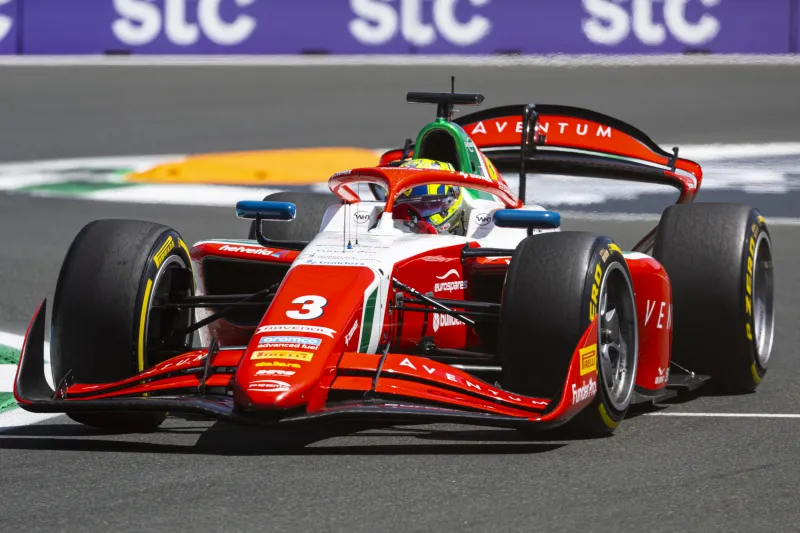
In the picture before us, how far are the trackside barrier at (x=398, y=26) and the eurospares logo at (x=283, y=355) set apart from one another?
13.6 m

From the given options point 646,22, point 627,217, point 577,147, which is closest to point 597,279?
point 577,147

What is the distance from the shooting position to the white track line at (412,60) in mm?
19484

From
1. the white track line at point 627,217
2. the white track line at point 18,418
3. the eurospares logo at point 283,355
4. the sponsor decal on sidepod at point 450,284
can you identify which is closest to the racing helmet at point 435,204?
the sponsor decal on sidepod at point 450,284

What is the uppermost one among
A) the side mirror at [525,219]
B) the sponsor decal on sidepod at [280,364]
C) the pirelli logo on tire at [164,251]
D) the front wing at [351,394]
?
the side mirror at [525,219]

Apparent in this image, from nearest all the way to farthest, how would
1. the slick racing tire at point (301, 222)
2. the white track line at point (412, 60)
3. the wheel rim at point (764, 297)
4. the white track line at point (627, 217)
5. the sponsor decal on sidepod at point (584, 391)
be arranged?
1. the sponsor decal on sidepod at point (584, 391)
2. the wheel rim at point (764, 297)
3. the slick racing tire at point (301, 222)
4. the white track line at point (627, 217)
5. the white track line at point (412, 60)

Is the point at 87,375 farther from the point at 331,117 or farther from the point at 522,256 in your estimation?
the point at 331,117

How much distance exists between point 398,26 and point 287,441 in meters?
13.6

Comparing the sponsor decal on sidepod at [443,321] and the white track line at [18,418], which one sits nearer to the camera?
the white track line at [18,418]

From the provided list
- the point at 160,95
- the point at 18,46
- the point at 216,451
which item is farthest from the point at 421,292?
the point at 18,46

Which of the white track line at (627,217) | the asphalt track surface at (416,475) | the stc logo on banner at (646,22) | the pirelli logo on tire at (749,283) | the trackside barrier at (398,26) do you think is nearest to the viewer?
the asphalt track surface at (416,475)

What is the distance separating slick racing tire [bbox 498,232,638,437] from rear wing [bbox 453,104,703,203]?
9.28 ft

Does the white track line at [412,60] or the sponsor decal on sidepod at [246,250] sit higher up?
the white track line at [412,60]

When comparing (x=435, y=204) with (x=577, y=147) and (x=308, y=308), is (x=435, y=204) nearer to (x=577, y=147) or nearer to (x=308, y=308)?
(x=308, y=308)

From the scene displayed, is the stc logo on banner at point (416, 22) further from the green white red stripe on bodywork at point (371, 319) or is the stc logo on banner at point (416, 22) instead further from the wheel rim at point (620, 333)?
the green white red stripe on bodywork at point (371, 319)
